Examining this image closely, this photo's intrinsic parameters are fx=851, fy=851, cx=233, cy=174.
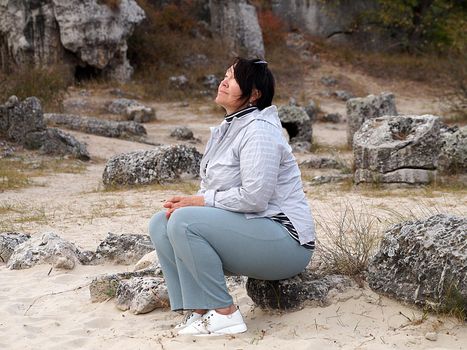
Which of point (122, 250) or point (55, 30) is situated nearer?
point (122, 250)

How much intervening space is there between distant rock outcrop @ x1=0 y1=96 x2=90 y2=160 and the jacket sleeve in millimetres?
9354

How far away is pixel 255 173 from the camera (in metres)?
3.72

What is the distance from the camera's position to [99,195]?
30.3 ft

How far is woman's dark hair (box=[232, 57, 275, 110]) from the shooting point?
3.94 meters

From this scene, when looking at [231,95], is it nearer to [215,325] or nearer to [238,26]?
[215,325]

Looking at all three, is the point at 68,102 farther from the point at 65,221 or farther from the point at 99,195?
the point at 65,221

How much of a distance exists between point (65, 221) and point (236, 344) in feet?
13.2

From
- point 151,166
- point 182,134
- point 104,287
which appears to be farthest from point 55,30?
point 104,287

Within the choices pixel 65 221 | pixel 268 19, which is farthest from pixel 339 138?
pixel 268 19

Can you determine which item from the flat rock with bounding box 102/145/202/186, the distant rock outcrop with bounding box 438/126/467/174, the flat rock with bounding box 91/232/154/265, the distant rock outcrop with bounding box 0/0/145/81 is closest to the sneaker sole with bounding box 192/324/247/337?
the flat rock with bounding box 91/232/154/265

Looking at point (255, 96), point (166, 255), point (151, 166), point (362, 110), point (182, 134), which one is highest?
point (255, 96)

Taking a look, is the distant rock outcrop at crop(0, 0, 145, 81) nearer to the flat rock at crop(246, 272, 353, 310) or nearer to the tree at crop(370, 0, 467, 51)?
the tree at crop(370, 0, 467, 51)

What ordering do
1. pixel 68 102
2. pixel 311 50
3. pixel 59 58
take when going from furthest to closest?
pixel 311 50, pixel 59 58, pixel 68 102

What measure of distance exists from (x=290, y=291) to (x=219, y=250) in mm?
525
